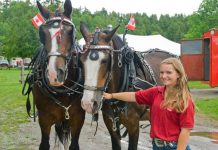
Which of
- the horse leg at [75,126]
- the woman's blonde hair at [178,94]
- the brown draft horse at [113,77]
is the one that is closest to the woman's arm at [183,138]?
the woman's blonde hair at [178,94]

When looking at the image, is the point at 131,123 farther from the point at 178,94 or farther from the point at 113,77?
the point at 178,94

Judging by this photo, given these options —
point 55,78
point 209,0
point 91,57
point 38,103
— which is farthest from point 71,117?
point 209,0

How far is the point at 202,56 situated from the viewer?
2069cm

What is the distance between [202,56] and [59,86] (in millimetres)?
16492

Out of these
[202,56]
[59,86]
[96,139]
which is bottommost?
[96,139]

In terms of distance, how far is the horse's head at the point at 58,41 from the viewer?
4582 mm

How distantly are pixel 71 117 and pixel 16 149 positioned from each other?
2367 millimetres

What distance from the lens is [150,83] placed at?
5.80 metres

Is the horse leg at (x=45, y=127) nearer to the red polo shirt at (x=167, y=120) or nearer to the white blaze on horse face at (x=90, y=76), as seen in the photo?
the white blaze on horse face at (x=90, y=76)

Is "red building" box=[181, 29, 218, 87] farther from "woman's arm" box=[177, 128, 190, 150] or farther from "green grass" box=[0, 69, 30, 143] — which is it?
"woman's arm" box=[177, 128, 190, 150]

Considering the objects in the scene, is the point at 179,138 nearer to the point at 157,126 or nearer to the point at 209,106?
the point at 157,126

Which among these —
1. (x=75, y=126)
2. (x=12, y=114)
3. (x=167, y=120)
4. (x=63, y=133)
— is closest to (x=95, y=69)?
(x=167, y=120)

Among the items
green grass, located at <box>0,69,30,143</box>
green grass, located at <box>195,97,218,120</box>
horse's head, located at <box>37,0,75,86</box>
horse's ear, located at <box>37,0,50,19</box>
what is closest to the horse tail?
horse's head, located at <box>37,0,75,86</box>

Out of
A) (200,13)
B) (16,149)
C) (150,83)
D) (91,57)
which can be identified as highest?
(200,13)
